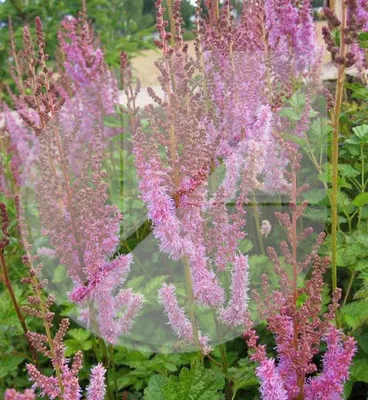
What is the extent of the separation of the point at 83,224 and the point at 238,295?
1.46 ft

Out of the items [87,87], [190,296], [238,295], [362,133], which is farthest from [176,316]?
[87,87]

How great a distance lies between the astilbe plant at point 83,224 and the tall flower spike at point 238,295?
9.8 inches

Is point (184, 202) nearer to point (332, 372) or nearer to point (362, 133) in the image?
point (332, 372)

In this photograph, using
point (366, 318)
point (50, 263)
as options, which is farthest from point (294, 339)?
point (50, 263)

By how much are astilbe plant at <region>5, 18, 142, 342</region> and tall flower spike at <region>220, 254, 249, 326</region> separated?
249 millimetres

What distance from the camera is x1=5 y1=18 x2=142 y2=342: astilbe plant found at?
4.93 ft

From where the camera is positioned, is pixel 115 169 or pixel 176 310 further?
pixel 115 169

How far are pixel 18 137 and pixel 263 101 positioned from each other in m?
1.81

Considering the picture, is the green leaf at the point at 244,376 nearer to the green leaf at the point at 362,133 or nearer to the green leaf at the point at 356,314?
the green leaf at the point at 356,314

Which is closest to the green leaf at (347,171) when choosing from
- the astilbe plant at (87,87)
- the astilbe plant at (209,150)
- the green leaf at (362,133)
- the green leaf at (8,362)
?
the green leaf at (362,133)

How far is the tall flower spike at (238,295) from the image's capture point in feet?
4.99

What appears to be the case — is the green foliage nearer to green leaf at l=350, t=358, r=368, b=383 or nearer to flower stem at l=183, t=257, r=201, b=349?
flower stem at l=183, t=257, r=201, b=349

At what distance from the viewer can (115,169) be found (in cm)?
299

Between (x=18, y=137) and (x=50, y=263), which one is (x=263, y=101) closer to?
(x=50, y=263)
